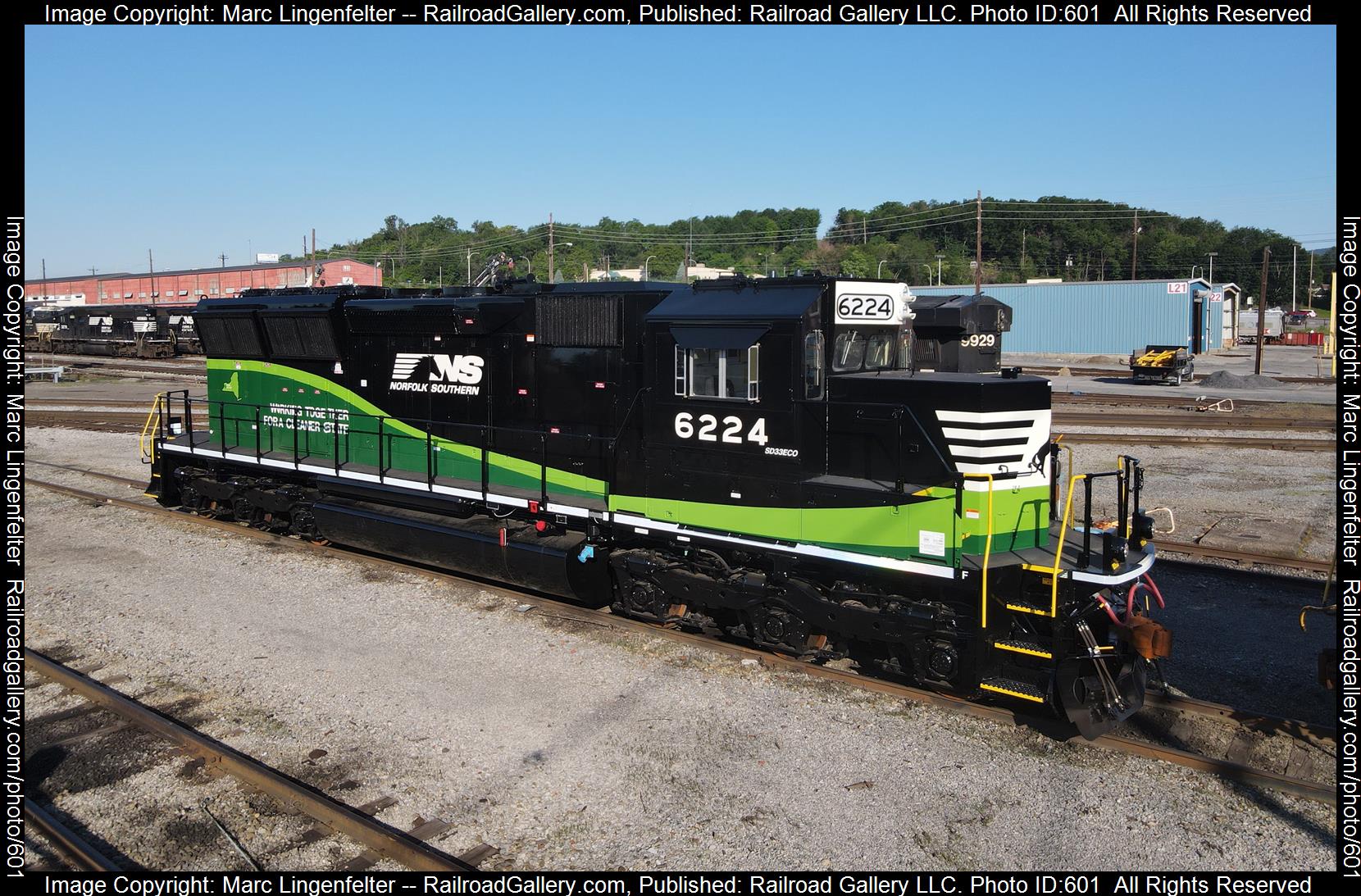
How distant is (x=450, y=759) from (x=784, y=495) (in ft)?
11.7

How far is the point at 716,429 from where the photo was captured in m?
9.05

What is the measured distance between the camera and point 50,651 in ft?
31.0

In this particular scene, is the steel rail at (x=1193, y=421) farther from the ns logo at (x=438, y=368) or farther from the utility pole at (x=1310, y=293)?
the utility pole at (x=1310, y=293)

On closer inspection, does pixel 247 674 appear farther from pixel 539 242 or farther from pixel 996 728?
pixel 539 242

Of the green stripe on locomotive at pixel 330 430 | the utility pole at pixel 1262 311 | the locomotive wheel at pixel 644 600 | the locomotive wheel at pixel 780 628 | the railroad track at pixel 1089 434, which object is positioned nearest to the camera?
the locomotive wheel at pixel 780 628

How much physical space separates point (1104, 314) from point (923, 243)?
134 ft

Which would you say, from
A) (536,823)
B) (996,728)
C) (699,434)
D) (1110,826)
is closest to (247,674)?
(536,823)

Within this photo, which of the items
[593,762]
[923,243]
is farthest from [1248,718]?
[923,243]

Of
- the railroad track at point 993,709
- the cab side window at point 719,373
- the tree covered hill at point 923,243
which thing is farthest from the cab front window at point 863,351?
the tree covered hill at point 923,243

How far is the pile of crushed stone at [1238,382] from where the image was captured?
37.6m

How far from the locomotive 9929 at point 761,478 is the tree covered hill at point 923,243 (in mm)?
66654

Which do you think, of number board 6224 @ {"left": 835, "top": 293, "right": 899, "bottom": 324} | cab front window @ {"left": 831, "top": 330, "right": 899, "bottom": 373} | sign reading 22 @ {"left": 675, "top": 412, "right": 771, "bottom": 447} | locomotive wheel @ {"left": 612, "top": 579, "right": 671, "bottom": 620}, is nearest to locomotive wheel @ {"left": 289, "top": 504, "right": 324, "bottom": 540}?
locomotive wheel @ {"left": 612, "top": 579, "right": 671, "bottom": 620}

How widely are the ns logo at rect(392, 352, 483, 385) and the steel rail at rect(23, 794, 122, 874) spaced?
6.51 metres

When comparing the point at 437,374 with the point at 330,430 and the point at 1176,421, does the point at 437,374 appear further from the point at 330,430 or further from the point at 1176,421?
the point at 1176,421
